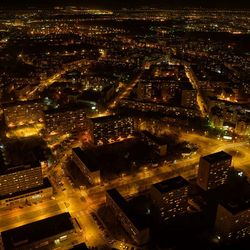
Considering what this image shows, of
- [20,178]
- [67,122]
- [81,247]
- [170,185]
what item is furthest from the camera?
[67,122]

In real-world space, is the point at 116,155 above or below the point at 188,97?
below

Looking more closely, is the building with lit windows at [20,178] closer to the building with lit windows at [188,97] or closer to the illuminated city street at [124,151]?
the illuminated city street at [124,151]

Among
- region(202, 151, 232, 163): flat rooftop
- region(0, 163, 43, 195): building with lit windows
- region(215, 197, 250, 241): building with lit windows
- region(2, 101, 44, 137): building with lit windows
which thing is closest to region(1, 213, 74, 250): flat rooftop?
region(0, 163, 43, 195): building with lit windows

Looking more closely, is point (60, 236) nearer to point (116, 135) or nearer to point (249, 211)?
point (249, 211)

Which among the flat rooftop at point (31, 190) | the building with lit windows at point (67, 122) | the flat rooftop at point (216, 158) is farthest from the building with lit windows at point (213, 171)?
the building with lit windows at point (67, 122)

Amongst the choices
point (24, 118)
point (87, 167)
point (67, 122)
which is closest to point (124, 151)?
point (87, 167)

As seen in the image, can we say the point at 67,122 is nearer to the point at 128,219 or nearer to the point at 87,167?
the point at 87,167
